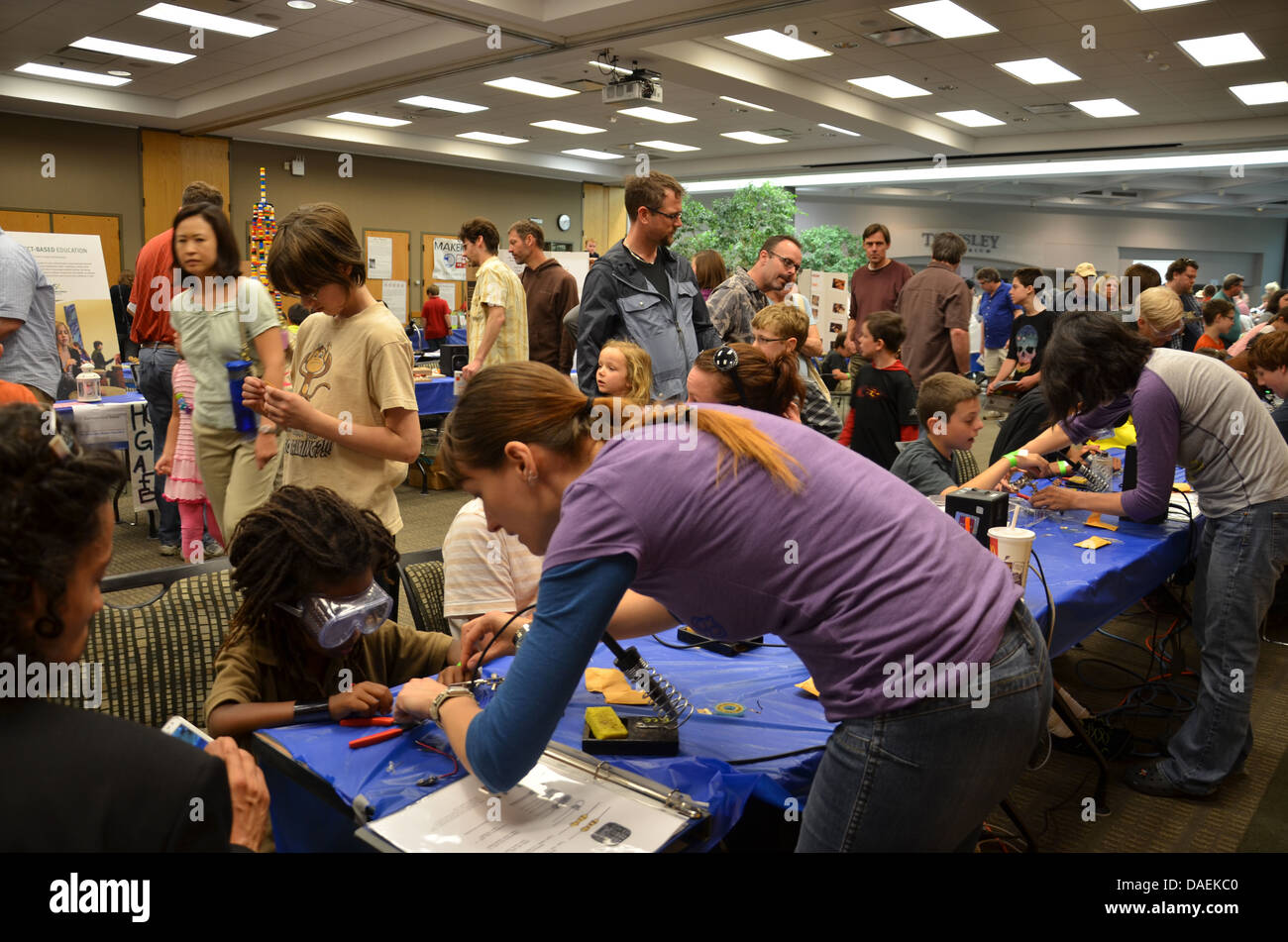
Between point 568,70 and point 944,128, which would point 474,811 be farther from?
point 944,128

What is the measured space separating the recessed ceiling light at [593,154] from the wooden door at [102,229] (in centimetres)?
642

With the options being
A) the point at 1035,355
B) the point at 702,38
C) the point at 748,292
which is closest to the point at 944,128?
the point at 702,38

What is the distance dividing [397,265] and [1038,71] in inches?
375

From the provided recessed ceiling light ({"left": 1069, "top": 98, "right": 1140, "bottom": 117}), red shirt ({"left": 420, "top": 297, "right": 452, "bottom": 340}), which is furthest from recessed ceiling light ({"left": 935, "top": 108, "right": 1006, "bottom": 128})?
red shirt ({"left": 420, "top": 297, "right": 452, "bottom": 340})

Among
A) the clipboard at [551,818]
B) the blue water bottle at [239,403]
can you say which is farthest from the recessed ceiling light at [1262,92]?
the clipboard at [551,818]

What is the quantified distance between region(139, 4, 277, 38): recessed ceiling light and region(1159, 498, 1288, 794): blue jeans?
8.01 metres

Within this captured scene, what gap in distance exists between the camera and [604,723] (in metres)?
1.50

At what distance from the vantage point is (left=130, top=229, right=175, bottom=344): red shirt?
158 inches

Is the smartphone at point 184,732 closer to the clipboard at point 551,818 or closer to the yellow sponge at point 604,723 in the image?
the clipboard at point 551,818

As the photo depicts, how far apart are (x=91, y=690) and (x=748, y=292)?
3442 millimetres

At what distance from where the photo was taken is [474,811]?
1.27m

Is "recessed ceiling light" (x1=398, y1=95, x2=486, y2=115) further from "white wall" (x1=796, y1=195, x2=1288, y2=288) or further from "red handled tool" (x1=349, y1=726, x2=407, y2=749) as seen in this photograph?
"white wall" (x1=796, y1=195, x2=1288, y2=288)

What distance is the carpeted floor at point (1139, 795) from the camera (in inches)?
106

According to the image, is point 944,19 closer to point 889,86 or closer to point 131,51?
point 889,86
